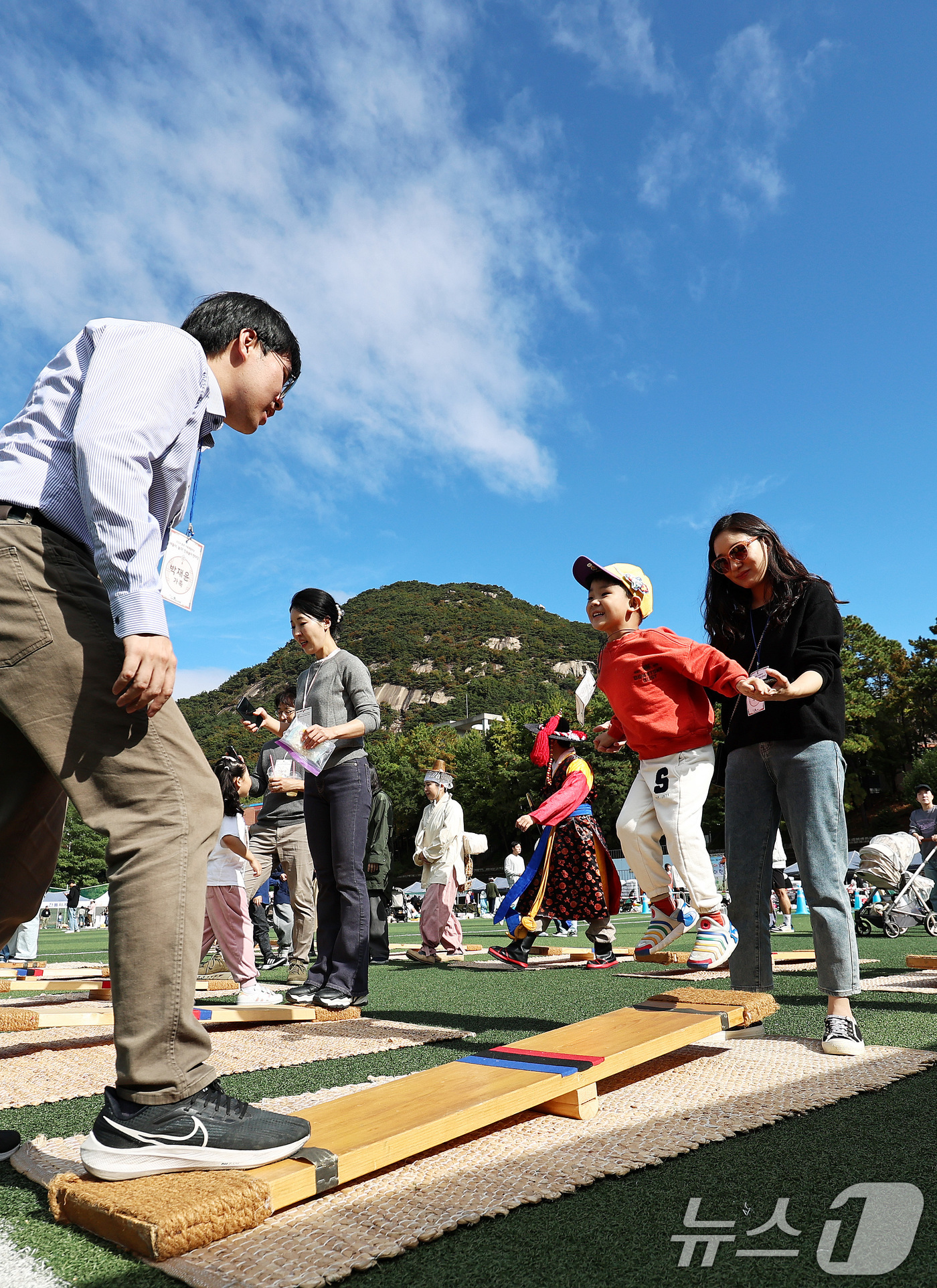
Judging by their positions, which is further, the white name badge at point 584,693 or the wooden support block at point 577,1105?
the white name badge at point 584,693

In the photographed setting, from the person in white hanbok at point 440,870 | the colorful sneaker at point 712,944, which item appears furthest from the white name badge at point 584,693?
the person in white hanbok at point 440,870

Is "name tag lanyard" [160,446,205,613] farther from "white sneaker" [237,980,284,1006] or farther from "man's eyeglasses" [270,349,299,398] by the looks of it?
"white sneaker" [237,980,284,1006]

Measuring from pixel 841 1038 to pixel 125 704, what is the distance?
267cm

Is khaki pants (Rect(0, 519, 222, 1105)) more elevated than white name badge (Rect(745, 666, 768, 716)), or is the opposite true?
white name badge (Rect(745, 666, 768, 716))

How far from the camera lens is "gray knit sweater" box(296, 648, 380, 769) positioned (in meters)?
4.73

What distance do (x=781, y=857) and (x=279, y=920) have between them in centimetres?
782

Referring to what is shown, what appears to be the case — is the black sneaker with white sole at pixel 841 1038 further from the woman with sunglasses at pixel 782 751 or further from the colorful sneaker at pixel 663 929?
A: the colorful sneaker at pixel 663 929

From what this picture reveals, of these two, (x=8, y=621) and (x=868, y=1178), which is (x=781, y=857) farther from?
(x=8, y=621)

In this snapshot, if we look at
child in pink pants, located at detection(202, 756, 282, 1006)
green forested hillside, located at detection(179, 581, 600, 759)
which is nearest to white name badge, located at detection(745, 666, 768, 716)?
child in pink pants, located at detection(202, 756, 282, 1006)

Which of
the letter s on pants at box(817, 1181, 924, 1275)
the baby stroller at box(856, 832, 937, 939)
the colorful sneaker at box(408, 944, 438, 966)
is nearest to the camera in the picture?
the letter s on pants at box(817, 1181, 924, 1275)

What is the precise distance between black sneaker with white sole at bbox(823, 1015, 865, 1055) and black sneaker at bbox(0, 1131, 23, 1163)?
2.53 metres

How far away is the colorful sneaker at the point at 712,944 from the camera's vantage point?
3648mm

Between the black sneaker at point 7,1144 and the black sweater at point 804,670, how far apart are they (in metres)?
2.82

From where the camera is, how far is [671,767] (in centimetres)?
388
